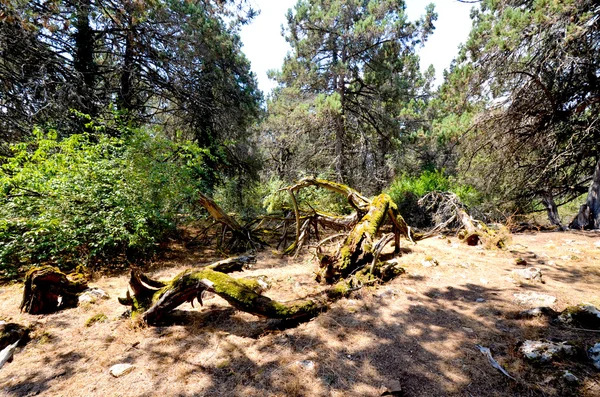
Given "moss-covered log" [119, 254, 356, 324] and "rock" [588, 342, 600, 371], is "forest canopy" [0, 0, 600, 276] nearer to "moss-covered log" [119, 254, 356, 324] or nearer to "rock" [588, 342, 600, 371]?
"moss-covered log" [119, 254, 356, 324]

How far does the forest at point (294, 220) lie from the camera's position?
2293mm

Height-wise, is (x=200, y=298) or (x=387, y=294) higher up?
(x=200, y=298)

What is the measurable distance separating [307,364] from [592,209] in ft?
30.5

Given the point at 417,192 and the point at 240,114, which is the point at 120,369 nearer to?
the point at 240,114

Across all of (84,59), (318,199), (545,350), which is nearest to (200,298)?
(545,350)

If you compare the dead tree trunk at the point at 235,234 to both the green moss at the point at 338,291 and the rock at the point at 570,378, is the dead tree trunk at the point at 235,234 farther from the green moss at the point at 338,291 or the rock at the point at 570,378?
the rock at the point at 570,378

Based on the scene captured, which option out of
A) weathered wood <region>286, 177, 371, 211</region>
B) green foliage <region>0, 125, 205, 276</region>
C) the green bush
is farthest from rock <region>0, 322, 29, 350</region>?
the green bush

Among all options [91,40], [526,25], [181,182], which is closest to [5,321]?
[181,182]

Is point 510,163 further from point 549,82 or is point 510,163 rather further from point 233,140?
point 233,140

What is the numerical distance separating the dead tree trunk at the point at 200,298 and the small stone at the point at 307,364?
1.97 ft

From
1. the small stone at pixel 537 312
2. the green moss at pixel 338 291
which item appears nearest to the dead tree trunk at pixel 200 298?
the green moss at pixel 338 291

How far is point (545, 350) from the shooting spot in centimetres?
203

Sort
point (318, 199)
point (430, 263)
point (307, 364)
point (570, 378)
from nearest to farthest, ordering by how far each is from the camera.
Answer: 1. point (570, 378)
2. point (307, 364)
3. point (430, 263)
4. point (318, 199)

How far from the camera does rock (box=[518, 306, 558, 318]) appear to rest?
8.43ft
